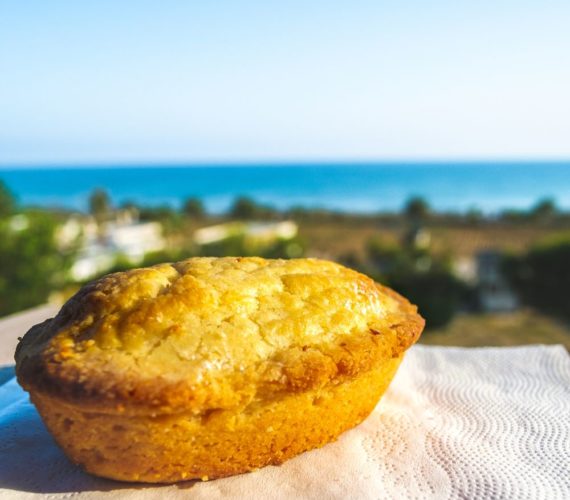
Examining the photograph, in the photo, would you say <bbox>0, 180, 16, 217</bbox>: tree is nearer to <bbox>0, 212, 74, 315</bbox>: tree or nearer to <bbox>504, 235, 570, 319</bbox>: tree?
<bbox>0, 212, 74, 315</bbox>: tree

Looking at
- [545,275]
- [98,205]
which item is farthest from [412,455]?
[98,205]

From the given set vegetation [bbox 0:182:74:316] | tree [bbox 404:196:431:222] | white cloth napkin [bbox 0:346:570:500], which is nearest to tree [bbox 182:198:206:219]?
tree [bbox 404:196:431:222]

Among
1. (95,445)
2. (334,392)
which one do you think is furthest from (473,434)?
(95,445)

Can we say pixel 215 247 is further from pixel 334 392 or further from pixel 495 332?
pixel 334 392

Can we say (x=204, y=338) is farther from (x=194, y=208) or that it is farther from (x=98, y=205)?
(x=194, y=208)

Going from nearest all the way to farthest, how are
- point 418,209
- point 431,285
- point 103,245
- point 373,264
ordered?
point 431,285
point 103,245
point 373,264
point 418,209

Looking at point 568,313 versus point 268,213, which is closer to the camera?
point 568,313
